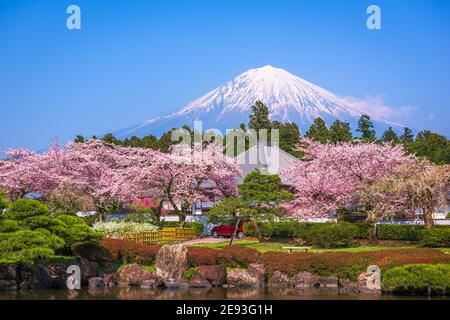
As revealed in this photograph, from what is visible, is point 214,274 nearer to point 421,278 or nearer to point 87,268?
point 87,268

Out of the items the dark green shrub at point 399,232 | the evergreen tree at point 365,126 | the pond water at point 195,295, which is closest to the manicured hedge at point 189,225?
the dark green shrub at point 399,232

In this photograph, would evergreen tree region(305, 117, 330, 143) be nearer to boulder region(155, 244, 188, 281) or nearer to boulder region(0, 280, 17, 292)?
boulder region(155, 244, 188, 281)

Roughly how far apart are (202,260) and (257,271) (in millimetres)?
2148

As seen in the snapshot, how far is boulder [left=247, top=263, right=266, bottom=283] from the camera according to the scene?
2589 cm

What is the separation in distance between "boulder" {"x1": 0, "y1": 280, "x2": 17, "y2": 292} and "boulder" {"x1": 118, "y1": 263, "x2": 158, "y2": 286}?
3.85 m

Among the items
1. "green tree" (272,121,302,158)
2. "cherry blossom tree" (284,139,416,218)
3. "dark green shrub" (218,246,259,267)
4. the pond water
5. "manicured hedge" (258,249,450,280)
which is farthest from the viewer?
"green tree" (272,121,302,158)

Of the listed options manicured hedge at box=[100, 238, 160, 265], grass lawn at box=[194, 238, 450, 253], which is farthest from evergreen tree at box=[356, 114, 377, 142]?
manicured hedge at box=[100, 238, 160, 265]

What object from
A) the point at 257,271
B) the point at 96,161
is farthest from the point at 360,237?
the point at 96,161

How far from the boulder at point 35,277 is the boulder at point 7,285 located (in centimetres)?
32

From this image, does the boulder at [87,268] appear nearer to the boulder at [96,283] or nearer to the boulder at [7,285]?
the boulder at [96,283]

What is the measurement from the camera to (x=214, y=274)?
2575cm

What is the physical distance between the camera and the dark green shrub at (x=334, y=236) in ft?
105

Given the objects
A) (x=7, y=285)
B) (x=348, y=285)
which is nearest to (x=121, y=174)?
(x=7, y=285)
